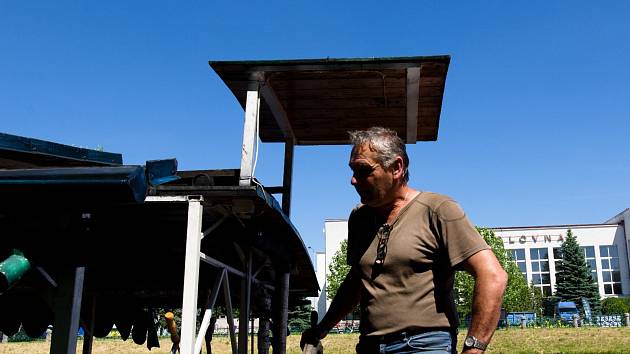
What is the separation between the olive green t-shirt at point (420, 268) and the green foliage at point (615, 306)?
67246 mm

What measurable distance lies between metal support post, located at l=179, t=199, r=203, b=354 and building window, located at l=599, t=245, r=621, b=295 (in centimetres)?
7861

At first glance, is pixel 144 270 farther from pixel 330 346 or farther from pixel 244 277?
pixel 330 346

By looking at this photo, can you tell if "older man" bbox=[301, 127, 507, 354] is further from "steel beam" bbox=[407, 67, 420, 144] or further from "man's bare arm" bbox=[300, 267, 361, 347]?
"steel beam" bbox=[407, 67, 420, 144]

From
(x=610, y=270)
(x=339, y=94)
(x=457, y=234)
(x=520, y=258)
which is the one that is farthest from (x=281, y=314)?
(x=610, y=270)

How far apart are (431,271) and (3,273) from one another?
3.16 m

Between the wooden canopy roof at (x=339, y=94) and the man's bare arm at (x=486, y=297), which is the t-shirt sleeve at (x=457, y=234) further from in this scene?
the wooden canopy roof at (x=339, y=94)

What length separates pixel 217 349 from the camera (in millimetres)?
32938

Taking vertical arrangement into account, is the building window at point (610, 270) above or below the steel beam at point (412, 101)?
above

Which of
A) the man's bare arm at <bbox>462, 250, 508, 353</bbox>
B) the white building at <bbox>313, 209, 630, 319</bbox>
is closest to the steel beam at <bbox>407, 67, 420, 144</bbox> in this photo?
the man's bare arm at <bbox>462, 250, 508, 353</bbox>

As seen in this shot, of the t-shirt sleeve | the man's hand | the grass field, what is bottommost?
the grass field

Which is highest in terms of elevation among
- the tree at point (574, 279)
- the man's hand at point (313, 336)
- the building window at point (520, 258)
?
the building window at point (520, 258)

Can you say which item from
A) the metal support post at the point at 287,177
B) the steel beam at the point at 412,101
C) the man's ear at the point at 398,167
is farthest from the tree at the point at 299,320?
the man's ear at the point at 398,167

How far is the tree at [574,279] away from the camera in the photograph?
6631 centimetres

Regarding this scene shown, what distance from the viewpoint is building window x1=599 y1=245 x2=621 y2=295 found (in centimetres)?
7506
